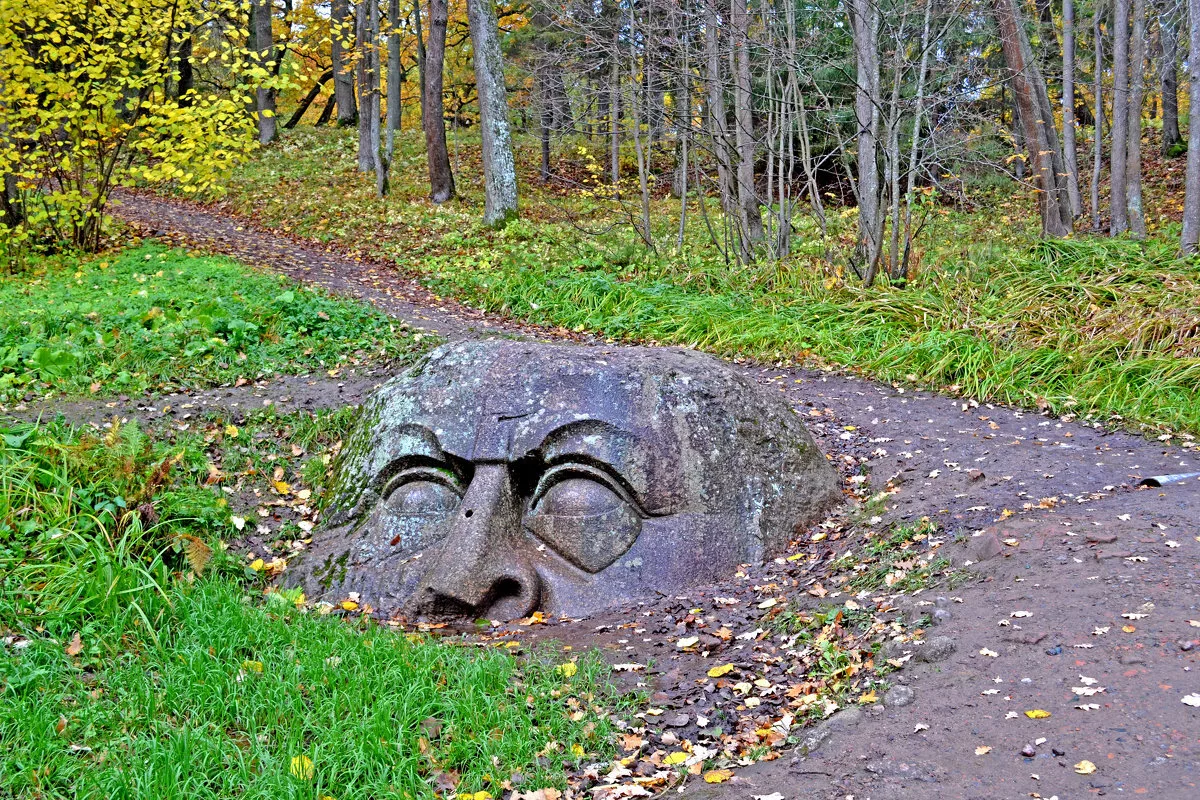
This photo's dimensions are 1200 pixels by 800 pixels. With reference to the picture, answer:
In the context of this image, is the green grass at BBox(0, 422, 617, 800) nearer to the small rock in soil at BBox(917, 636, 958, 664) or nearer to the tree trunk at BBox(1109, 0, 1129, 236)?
the small rock in soil at BBox(917, 636, 958, 664)

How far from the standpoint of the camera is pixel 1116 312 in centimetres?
847

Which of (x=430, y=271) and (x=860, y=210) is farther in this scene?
(x=430, y=271)

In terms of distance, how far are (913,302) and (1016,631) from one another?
5983 millimetres

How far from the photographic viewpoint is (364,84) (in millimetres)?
17141

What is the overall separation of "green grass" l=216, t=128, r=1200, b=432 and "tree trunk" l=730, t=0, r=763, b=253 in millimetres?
703

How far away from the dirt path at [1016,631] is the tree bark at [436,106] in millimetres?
10881

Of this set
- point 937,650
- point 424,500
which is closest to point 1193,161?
point 937,650

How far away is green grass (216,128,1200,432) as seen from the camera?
777cm

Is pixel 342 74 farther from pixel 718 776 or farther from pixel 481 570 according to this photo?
pixel 718 776

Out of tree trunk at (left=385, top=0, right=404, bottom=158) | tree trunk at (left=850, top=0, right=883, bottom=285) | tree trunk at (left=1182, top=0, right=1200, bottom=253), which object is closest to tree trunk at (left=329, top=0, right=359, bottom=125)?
tree trunk at (left=385, top=0, right=404, bottom=158)

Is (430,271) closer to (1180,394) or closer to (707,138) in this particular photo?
(707,138)

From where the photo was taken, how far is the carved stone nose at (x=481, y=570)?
487 centimetres

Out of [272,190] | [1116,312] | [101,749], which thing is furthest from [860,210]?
[272,190]

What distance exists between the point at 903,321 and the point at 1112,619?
5.65m
